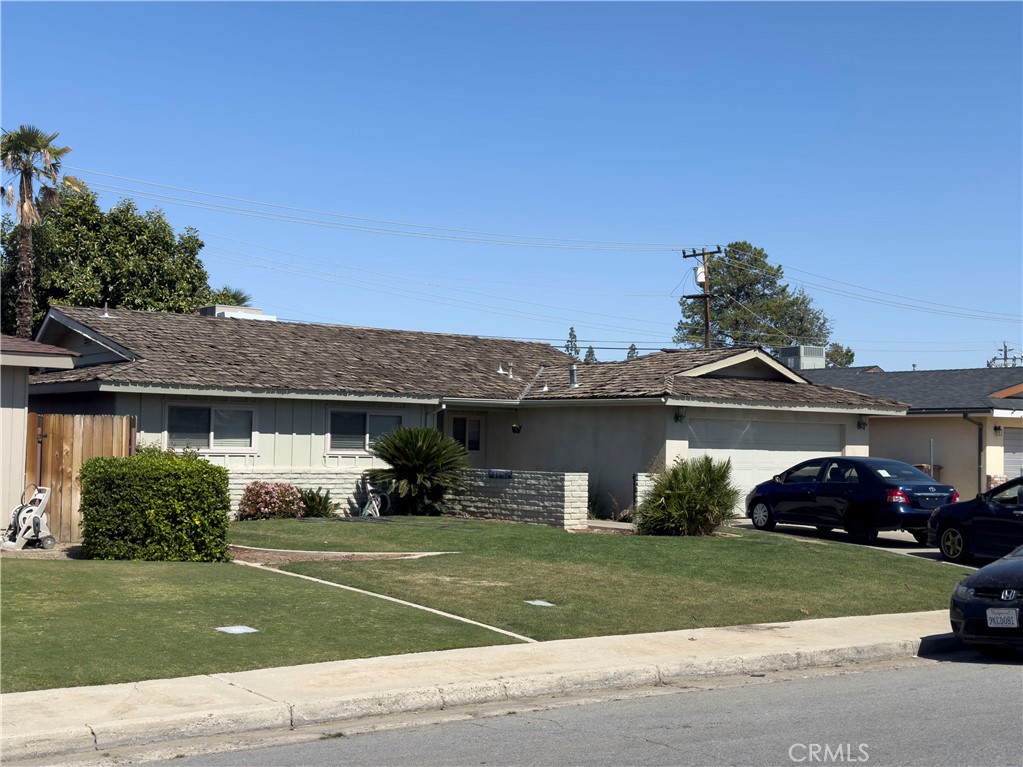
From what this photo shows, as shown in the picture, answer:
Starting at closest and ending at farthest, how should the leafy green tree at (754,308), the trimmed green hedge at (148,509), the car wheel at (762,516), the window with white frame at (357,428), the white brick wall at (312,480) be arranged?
the trimmed green hedge at (148,509) < the car wheel at (762,516) < the white brick wall at (312,480) < the window with white frame at (357,428) < the leafy green tree at (754,308)

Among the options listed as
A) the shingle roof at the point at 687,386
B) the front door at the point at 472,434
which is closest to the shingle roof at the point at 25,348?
A: the shingle roof at the point at 687,386

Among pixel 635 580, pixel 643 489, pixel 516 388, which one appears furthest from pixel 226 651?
pixel 516 388

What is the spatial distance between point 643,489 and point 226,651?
44.7 ft

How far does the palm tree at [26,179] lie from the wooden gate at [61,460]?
20711 mm

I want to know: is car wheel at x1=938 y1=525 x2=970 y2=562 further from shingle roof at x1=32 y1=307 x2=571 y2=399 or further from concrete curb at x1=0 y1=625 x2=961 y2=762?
shingle roof at x1=32 y1=307 x2=571 y2=399

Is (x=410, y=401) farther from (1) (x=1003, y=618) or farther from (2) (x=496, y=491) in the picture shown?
(1) (x=1003, y=618)

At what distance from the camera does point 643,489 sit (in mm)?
22719

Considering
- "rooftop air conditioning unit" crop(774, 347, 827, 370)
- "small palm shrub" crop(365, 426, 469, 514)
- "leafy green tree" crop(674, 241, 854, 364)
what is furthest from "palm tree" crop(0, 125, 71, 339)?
"leafy green tree" crop(674, 241, 854, 364)

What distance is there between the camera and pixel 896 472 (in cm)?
2161

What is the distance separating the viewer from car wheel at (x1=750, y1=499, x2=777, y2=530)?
23297 mm

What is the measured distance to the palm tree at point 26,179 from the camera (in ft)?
118

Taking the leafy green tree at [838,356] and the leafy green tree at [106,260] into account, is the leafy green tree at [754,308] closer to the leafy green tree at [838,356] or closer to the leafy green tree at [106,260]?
the leafy green tree at [838,356]

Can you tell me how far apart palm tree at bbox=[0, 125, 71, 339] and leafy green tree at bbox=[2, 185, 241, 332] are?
2.26m

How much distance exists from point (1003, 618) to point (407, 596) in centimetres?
632
